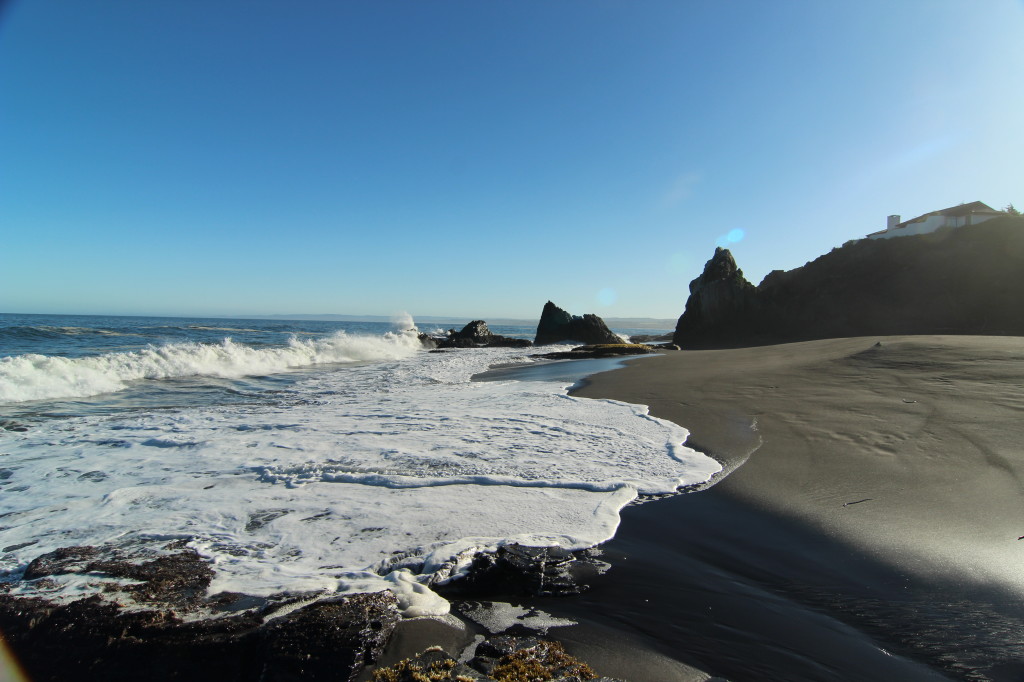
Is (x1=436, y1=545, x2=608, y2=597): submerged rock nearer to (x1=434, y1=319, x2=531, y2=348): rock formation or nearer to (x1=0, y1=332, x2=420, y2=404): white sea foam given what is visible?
(x1=0, y1=332, x2=420, y2=404): white sea foam

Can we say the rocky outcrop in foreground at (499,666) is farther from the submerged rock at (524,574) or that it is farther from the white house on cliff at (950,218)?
the white house on cliff at (950,218)

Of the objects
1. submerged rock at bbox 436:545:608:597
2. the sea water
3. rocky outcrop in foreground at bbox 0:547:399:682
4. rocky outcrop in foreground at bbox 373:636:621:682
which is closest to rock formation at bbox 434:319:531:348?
the sea water

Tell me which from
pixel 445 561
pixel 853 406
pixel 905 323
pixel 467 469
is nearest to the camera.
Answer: pixel 445 561

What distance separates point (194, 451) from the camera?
5918 millimetres

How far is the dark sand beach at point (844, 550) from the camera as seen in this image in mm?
2338

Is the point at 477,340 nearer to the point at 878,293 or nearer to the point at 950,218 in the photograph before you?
the point at 878,293

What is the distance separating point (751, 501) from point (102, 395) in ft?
40.9

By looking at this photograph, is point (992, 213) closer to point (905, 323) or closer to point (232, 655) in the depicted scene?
point (905, 323)

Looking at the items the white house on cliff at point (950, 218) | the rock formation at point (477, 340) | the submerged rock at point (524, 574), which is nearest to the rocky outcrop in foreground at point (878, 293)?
the white house on cliff at point (950, 218)

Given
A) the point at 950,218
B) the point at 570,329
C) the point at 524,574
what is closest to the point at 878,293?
the point at 950,218

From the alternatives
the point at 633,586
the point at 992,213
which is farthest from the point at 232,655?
the point at 992,213

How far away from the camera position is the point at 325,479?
4.83 m

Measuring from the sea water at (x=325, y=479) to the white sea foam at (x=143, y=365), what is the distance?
0.79 feet

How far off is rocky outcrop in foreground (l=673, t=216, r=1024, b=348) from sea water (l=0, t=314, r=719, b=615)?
24.9 m
